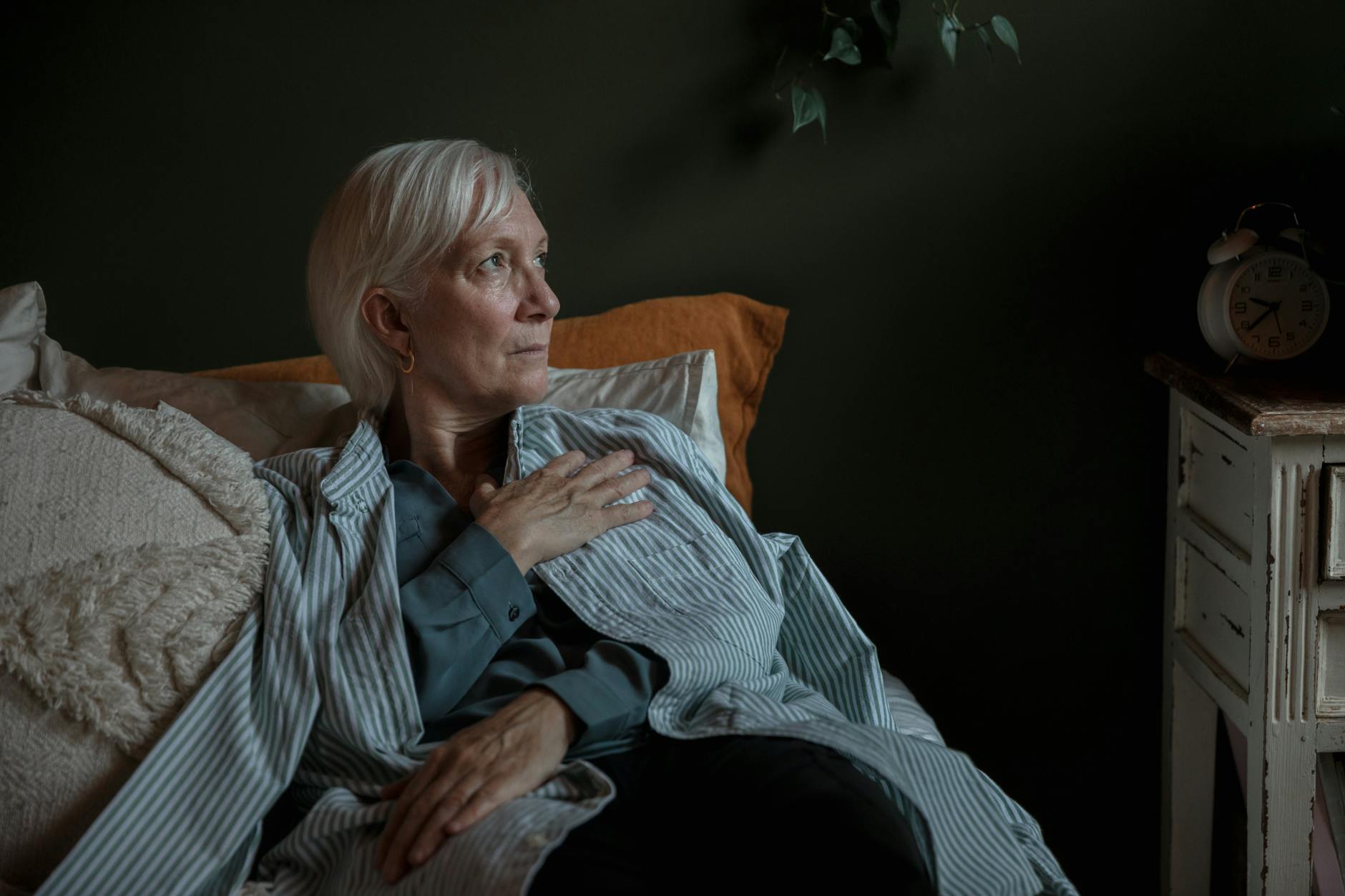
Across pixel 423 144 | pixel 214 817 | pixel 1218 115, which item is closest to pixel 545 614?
pixel 214 817

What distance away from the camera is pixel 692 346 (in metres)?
1.73

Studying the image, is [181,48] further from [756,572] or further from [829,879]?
[829,879]

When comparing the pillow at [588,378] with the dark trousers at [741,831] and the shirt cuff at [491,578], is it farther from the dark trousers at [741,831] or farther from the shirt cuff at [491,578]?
the dark trousers at [741,831]

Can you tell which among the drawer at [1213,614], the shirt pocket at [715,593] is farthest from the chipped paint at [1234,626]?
the shirt pocket at [715,593]

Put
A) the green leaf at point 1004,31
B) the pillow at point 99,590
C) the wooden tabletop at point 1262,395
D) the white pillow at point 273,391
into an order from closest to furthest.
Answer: the pillow at point 99,590 < the wooden tabletop at point 1262,395 < the white pillow at point 273,391 < the green leaf at point 1004,31

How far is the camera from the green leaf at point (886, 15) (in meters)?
1.69

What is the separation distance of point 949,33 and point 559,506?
0.99 metres

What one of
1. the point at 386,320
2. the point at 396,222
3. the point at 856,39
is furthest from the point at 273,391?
the point at 856,39

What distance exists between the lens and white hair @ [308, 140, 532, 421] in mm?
1355

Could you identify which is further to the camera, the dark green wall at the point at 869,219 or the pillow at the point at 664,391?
the dark green wall at the point at 869,219

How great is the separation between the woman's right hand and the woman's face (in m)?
0.12

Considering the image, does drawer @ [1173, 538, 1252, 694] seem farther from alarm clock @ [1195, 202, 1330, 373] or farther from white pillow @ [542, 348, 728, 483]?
white pillow @ [542, 348, 728, 483]

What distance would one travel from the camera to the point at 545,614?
4.25ft

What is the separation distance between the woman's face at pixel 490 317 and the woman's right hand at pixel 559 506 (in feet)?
0.40
